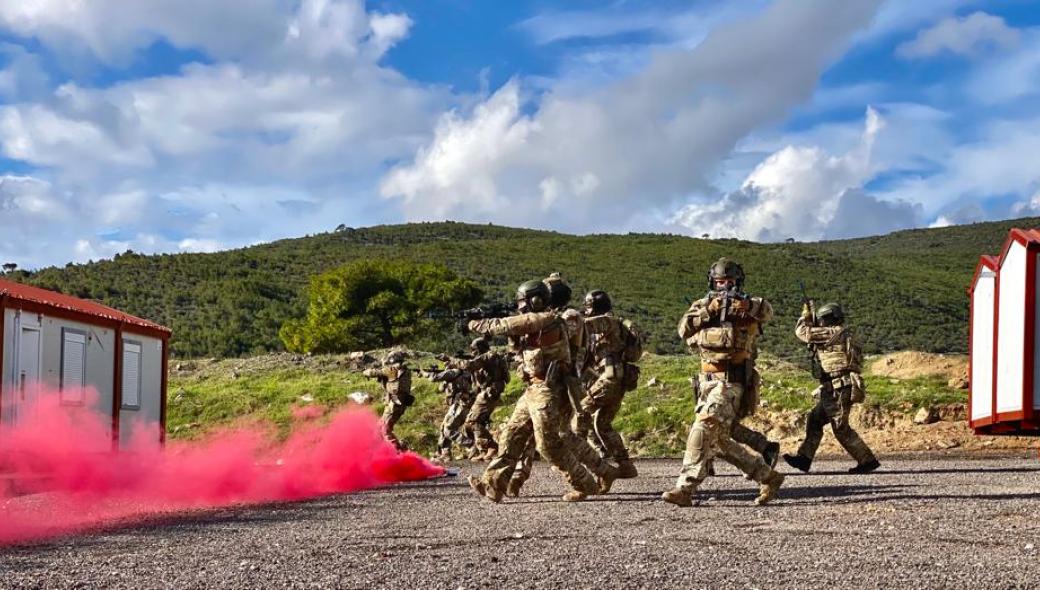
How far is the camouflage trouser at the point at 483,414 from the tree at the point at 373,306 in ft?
90.4

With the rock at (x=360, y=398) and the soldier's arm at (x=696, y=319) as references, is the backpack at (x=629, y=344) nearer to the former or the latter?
the soldier's arm at (x=696, y=319)

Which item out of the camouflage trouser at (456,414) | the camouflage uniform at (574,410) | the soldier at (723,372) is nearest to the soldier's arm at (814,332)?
the soldier at (723,372)

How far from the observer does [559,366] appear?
12.4 m

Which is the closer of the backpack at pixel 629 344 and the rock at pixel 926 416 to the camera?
the backpack at pixel 629 344

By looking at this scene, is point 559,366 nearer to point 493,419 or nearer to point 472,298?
point 493,419

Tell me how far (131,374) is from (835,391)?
11.3 metres

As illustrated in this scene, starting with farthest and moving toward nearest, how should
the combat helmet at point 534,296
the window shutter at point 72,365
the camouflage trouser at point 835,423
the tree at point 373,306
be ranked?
1. the tree at point 373,306
2. the window shutter at point 72,365
3. the camouflage trouser at point 835,423
4. the combat helmet at point 534,296

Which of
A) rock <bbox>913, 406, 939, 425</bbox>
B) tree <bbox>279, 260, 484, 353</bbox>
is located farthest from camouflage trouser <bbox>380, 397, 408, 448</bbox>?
tree <bbox>279, 260, 484, 353</bbox>

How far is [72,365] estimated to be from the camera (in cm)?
1800

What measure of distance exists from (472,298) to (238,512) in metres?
37.1

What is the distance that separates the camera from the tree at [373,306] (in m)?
47.8

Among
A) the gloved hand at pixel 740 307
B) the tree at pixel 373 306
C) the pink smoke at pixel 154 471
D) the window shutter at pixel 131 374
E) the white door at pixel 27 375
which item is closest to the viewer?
the gloved hand at pixel 740 307

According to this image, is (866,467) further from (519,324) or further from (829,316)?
(519,324)

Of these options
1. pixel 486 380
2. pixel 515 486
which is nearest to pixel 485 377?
pixel 486 380
